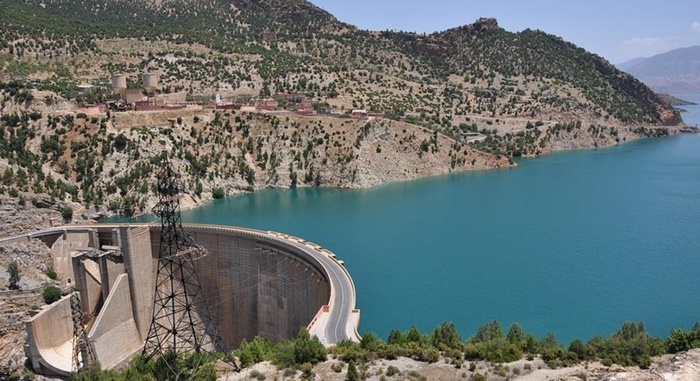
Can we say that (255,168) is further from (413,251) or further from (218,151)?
(413,251)

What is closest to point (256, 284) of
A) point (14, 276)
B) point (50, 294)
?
point (50, 294)

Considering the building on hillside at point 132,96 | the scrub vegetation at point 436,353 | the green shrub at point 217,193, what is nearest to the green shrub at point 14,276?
the scrub vegetation at point 436,353

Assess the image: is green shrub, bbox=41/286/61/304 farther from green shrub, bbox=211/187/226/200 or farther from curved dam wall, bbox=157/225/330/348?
green shrub, bbox=211/187/226/200

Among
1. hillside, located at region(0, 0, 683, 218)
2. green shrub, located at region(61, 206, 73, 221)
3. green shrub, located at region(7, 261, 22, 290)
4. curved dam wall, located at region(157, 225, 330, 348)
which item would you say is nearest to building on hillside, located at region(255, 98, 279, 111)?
hillside, located at region(0, 0, 683, 218)

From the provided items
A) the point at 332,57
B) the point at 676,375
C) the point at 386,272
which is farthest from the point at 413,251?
the point at 332,57

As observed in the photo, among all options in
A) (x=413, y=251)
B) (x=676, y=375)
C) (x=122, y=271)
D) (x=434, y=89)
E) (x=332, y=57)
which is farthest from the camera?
(x=332, y=57)

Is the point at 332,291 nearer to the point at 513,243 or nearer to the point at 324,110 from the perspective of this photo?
the point at 513,243

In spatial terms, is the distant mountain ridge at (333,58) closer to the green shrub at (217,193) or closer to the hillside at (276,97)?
the hillside at (276,97)
